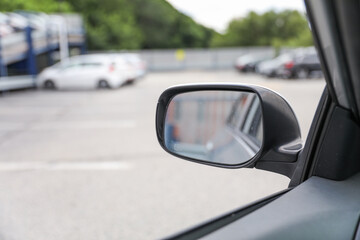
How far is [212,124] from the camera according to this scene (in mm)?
7391

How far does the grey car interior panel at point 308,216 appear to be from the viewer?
966mm

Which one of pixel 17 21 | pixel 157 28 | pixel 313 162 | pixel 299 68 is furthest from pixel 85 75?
pixel 157 28

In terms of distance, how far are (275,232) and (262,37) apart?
4895cm

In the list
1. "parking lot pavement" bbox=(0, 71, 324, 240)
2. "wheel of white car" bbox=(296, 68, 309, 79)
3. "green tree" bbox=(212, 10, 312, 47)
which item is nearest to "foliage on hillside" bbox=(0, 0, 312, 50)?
"green tree" bbox=(212, 10, 312, 47)

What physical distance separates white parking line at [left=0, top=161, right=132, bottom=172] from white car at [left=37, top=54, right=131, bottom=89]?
11.9 m

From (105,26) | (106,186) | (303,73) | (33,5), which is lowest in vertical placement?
(303,73)

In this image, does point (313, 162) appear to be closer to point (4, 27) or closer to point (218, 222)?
point (218, 222)

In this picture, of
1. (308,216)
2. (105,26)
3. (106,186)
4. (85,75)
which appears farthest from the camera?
(105,26)

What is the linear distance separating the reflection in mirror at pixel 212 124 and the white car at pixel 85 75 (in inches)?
312

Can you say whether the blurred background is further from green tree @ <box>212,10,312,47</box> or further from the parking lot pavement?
green tree @ <box>212,10,312,47</box>

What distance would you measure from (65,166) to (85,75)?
12.3m

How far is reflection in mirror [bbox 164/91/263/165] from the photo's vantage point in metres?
2.21

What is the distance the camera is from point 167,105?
131cm

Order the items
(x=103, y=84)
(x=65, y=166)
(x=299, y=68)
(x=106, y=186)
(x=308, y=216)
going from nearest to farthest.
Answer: (x=308, y=216)
(x=106, y=186)
(x=65, y=166)
(x=103, y=84)
(x=299, y=68)
